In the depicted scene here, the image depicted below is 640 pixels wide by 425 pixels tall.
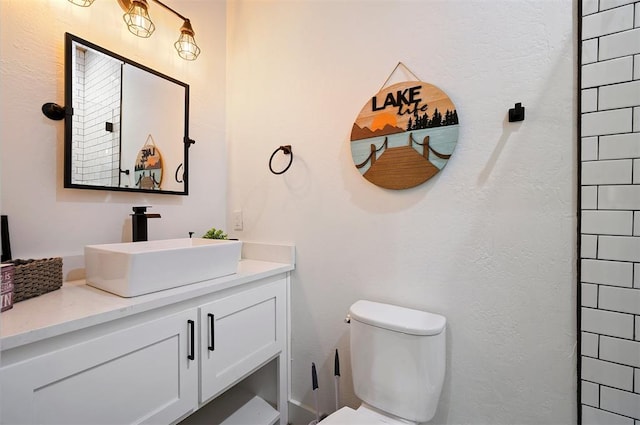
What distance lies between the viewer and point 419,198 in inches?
45.2

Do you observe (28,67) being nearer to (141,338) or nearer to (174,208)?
(174,208)

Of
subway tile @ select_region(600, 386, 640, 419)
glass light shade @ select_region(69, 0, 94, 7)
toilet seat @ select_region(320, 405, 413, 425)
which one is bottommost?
toilet seat @ select_region(320, 405, 413, 425)

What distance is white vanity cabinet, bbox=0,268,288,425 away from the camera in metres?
0.66

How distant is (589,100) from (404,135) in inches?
22.2

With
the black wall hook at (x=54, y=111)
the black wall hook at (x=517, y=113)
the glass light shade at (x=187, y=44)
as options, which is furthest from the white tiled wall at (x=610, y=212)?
the black wall hook at (x=54, y=111)

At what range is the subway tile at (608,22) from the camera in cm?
83

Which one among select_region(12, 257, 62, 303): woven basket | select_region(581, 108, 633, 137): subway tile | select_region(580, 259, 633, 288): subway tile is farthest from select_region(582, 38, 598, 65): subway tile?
select_region(12, 257, 62, 303): woven basket

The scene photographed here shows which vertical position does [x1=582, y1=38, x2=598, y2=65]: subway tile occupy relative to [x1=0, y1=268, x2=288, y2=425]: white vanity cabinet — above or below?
above

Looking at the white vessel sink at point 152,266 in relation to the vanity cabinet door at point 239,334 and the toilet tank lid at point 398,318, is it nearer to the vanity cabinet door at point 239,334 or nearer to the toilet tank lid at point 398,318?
the vanity cabinet door at point 239,334

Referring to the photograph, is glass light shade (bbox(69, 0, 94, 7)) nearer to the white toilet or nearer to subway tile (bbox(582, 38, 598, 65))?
the white toilet

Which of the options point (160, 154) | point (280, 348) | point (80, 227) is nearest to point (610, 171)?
point (280, 348)

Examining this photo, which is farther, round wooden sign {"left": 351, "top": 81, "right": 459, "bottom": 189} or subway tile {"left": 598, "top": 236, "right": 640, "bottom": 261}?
round wooden sign {"left": 351, "top": 81, "right": 459, "bottom": 189}

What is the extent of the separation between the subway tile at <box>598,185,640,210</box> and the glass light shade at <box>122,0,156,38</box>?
1.84 m

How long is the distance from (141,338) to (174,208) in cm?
81
